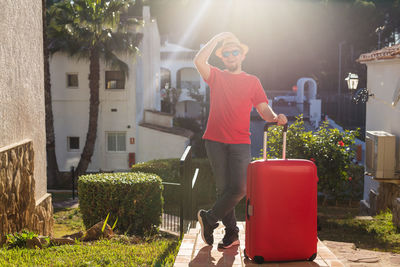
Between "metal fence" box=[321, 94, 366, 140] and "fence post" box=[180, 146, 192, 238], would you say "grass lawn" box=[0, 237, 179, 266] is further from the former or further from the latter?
"metal fence" box=[321, 94, 366, 140]

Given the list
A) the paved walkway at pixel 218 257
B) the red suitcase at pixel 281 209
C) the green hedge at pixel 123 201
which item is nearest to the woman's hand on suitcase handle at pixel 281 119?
the red suitcase at pixel 281 209

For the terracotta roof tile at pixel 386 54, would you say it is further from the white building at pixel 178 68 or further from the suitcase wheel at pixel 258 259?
the white building at pixel 178 68

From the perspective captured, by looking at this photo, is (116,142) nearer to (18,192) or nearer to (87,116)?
(87,116)

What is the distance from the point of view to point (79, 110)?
27297 mm

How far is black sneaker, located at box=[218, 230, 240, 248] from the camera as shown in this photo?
5.09 meters

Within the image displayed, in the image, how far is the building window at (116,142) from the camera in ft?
89.8

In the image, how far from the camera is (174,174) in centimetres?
1762

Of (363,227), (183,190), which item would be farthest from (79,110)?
(183,190)

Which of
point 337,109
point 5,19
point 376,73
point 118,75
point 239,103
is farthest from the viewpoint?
point 337,109

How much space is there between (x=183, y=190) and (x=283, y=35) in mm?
43182

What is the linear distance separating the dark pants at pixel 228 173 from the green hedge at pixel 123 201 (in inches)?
152

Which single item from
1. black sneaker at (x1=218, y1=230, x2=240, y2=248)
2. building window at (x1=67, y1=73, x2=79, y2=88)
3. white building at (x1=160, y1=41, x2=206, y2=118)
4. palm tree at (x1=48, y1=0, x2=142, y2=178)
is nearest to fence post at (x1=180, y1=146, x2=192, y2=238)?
black sneaker at (x1=218, y1=230, x2=240, y2=248)

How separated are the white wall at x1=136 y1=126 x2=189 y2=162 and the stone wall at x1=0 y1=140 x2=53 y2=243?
18.3 m

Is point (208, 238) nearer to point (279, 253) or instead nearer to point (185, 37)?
point (279, 253)
